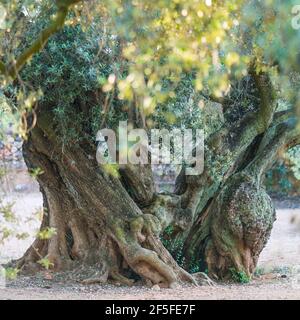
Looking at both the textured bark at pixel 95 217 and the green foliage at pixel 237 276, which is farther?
the green foliage at pixel 237 276

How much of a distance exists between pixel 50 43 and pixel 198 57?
4193 mm

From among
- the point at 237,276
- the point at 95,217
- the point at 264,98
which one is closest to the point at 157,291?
the point at 95,217

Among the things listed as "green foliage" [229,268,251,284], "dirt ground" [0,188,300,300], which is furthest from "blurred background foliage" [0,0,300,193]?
"green foliage" [229,268,251,284]

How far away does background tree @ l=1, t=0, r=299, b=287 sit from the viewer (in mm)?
8555

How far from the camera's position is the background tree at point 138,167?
855 cm

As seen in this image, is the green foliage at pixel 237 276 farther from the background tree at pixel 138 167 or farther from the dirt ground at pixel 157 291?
the dirt ground at pixel 157 291

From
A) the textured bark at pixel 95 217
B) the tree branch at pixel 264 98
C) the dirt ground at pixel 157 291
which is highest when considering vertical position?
the tree branch at pixel 264 98

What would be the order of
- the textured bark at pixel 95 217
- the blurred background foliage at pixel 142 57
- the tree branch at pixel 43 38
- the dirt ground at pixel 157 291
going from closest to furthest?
the blurred background foliage at pixel 142 57
the tree branch at pixel 43 38
the dirt ground at pixel 157 291
the textured bark at pixel 95 217

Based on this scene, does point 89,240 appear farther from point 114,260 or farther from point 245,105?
point 245,105

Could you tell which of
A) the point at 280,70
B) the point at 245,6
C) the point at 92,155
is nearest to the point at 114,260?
the point at 92,155

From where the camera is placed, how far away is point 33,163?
9.98 metres

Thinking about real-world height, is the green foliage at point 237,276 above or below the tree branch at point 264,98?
below

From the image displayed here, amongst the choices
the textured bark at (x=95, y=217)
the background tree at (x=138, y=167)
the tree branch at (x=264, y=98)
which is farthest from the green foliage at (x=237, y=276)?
the tree branch at (x=264, y=98)

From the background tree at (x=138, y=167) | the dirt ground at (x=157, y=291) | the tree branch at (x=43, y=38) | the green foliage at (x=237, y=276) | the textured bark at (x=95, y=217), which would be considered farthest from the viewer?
the green foliage at (x=237, y=276)
